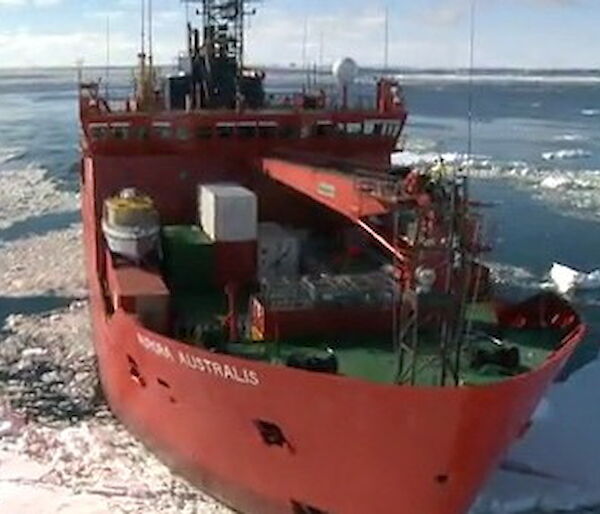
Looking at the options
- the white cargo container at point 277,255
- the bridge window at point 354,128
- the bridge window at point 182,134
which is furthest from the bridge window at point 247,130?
the white cargo container at point 277,255

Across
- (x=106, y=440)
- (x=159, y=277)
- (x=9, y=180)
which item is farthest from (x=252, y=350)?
(x=9, y=180)

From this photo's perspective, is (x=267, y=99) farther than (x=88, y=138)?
Yes

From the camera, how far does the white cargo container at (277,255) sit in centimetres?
1730

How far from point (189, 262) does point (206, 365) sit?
4508 mm

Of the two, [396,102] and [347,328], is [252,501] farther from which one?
[396,102]

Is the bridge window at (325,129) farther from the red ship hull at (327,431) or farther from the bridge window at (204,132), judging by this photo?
the red ship hull at (327,431)

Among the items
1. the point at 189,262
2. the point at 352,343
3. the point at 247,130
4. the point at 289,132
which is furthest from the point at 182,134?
the point at 352,343

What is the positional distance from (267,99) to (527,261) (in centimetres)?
1057

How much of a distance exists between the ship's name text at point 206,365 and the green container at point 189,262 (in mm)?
3212

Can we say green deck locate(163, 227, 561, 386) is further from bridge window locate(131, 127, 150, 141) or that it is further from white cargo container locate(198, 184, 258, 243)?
bridge window locate(131, 127, 150, 141)

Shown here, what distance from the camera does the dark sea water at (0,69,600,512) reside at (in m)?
28.6

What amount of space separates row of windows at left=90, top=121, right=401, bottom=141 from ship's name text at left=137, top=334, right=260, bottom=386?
19.6ft

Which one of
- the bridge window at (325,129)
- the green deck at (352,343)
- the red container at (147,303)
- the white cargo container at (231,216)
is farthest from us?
the bridge window at (325,129)

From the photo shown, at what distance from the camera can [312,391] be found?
1155cm
